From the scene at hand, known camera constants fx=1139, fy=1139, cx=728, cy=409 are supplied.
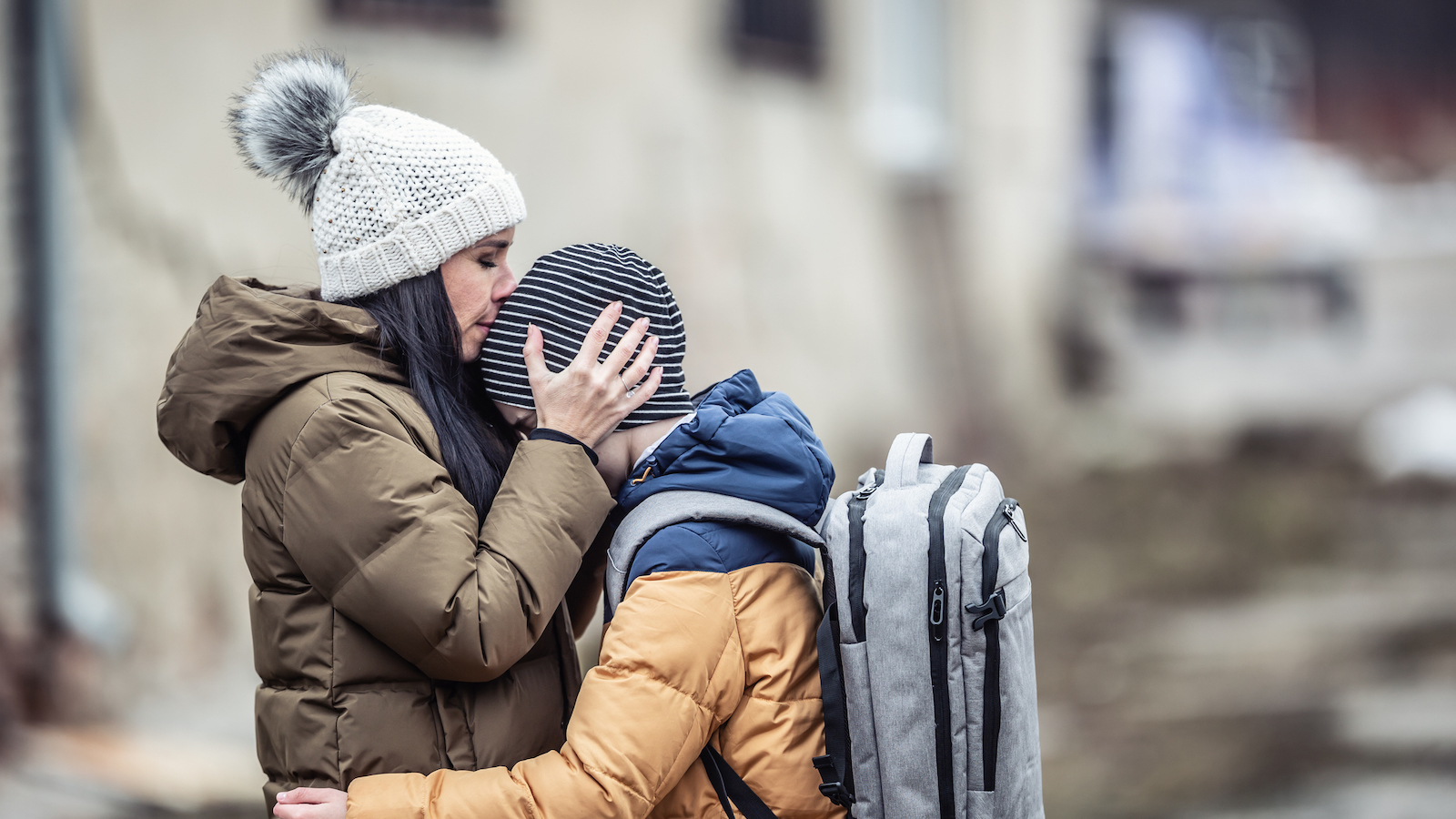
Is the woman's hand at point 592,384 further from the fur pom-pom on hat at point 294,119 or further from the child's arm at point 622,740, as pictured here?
the fur pom-pom on hat at point 294,119

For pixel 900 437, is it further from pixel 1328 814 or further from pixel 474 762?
pixel 1328 814

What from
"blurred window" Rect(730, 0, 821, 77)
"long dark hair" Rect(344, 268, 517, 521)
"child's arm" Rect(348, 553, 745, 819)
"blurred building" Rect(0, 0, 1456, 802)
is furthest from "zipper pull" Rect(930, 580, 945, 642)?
"blurred window" Rect(730, 0, 821, 77)

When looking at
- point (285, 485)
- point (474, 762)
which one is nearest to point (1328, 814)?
point (474, 762)

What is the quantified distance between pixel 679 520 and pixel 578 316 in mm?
342

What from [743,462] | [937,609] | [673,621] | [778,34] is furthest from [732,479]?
[778,34]

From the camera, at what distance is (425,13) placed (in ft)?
14.5

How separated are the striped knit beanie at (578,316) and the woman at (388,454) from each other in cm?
4

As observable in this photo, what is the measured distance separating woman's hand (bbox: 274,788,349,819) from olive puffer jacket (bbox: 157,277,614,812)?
38 mm

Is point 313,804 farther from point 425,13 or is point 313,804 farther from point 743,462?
point 425,13

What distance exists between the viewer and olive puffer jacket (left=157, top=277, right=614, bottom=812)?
1.41m

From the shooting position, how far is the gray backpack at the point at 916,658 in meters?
1.46

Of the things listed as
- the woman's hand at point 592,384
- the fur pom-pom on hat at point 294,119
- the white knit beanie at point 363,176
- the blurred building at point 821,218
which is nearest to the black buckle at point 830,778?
the woman's hand at point 592,384

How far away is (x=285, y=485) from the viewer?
146 cm

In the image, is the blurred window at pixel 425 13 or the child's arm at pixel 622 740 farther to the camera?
the blurred window at pixel 425 13
